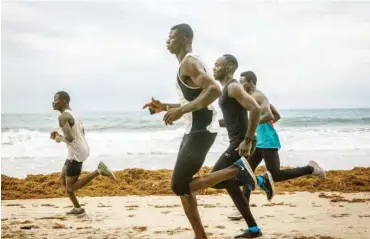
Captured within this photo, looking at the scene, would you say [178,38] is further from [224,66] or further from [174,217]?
[174,217]

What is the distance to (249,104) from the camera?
4520mm

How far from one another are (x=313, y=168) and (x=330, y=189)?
3.10 meters

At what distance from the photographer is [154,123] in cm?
3331

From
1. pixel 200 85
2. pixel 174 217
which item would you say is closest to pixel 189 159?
pixel 200 85

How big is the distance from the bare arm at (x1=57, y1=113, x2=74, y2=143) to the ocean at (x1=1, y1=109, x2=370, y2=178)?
23.6 feet

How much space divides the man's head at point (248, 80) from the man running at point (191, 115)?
5.94 feet

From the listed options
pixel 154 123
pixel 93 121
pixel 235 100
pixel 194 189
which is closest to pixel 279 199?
pixel 235 100

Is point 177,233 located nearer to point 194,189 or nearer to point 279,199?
point 194,189

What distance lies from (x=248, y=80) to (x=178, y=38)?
205 centimetres

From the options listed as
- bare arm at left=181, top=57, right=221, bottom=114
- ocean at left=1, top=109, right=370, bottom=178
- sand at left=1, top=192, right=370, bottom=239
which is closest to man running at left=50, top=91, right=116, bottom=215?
sand at left=1, top=192, right=370, bottom=239

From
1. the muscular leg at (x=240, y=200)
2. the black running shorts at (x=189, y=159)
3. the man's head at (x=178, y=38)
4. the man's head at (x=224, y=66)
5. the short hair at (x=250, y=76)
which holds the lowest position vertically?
the muscular leg at (x=240, y=200)

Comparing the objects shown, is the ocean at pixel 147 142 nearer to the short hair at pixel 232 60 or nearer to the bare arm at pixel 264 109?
the bare arm at pixel 264 109

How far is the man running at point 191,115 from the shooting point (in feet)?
12.9

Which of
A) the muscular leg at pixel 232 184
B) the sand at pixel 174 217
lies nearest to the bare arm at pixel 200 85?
the muscular leg at pixel 232 184
